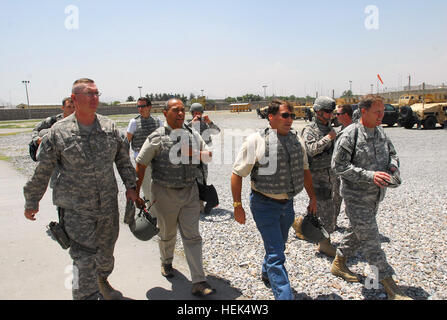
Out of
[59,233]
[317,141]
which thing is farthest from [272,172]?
[59,233]

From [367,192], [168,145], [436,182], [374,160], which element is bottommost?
[436,182]

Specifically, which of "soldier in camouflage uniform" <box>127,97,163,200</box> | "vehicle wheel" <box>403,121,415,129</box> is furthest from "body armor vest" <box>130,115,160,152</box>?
"vehicle wheel" <box>403,121,415,129</box>

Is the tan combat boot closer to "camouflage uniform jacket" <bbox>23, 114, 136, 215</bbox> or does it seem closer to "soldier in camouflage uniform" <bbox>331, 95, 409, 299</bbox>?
"soldier in camouflage uniform" <bbox>331, 95, 409, 299</bbox>

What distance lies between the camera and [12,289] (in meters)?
3.36

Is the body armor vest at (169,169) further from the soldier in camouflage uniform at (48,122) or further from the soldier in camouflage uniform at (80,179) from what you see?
the soldier in camouflage uniform at (48,122)

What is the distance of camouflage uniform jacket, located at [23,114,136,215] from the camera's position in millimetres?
2717

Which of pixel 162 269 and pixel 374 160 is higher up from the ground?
pixel 374 160

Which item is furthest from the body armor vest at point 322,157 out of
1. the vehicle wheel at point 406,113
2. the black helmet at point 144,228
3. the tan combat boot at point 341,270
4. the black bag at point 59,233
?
the vehicle wheel at point 406,113

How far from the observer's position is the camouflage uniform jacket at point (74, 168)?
2.72 meters

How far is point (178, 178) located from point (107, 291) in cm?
121

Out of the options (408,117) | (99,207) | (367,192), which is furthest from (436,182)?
(408,117)
